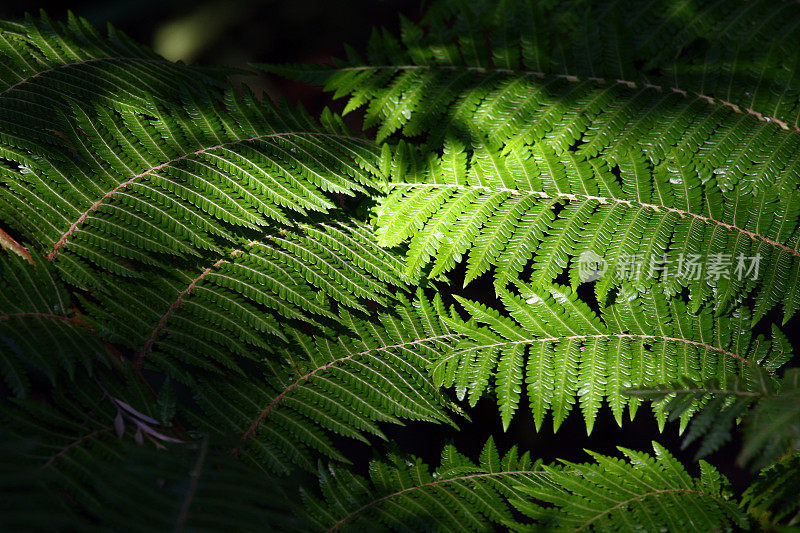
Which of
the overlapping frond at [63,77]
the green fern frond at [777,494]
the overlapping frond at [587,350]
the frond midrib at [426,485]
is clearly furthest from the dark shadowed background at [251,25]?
the green fern frond at [777,494]

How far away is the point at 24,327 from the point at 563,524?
147cm

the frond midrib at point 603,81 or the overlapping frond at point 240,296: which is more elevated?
the frond midrib at point 603,81

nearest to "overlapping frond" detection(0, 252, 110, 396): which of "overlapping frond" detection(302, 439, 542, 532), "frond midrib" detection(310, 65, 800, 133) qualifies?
"overlapping frond" detection(302, 439, 542, 532)

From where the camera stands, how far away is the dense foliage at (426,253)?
61.1 inches

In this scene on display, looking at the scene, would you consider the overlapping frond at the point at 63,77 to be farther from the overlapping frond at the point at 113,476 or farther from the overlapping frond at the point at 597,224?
the overlapping frond at the point at 597,224

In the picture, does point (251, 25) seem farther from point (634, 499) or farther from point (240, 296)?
point (634, 499)

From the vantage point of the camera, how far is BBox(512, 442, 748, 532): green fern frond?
1437mm

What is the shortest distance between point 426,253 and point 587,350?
598 millimetres

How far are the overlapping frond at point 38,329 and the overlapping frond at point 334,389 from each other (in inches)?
14.2

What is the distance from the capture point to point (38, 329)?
53.6 inches

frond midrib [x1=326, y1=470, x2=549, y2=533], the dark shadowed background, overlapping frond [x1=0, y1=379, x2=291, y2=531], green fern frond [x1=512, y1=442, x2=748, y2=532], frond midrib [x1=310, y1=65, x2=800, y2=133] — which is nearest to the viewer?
overlapping frond [x1=0, y1=379, x2=291, y2=531]

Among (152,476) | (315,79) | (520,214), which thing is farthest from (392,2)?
(152,476)

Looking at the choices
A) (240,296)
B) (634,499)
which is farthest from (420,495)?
(240,296)

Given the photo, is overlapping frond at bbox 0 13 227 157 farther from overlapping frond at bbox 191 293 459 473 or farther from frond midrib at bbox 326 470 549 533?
frond midrib at bbox 326 470 549 533
